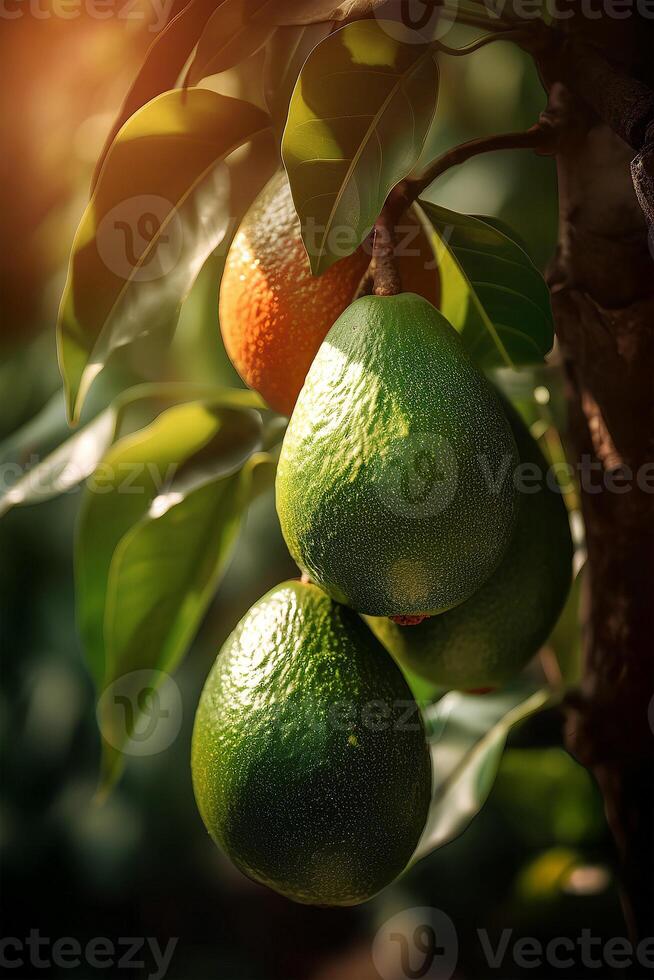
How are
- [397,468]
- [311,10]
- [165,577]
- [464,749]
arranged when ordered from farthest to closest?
[464,749]
[165,577]
[311,10]
[397,468]

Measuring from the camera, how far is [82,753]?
1204 mm

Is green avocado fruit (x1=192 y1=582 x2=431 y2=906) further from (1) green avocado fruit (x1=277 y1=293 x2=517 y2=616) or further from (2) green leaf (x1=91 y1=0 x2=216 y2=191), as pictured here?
(2) green leaf (x1=91 y1=0 x2=216 y2=191)

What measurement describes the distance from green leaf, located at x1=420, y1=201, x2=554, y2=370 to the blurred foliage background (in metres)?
0.48

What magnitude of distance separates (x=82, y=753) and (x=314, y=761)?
2.64ft

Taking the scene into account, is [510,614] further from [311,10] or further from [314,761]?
[311,10]

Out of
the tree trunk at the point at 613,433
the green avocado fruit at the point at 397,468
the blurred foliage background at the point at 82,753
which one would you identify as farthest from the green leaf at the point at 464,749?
the green avocado fruit at the point at 397,468

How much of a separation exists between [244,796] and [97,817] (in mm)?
778

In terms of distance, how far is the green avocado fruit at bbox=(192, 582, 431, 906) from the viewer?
1.60 feet

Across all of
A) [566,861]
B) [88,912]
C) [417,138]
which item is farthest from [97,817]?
[417,138]

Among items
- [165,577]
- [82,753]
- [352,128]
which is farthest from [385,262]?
[82,753]

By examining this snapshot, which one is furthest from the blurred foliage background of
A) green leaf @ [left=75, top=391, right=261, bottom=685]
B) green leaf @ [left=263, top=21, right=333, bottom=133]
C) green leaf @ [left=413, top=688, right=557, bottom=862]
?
green leaf @ [left=263, top=21, right=333, bottom=133]

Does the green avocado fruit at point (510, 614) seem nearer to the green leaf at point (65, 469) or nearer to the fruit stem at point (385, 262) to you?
the fruit stem at point (385, 262)

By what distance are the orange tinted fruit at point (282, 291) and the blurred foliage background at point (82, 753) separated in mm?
459

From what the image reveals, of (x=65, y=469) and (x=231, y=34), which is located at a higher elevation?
(x=231, y=34)
